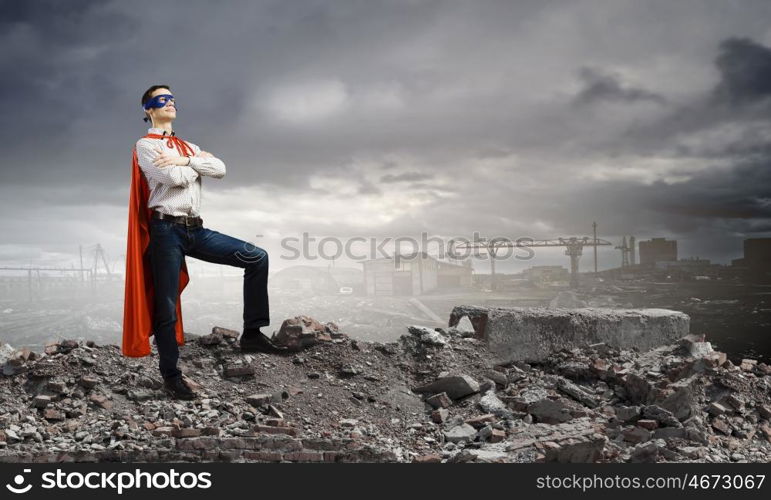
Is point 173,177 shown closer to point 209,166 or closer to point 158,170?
point 158,170

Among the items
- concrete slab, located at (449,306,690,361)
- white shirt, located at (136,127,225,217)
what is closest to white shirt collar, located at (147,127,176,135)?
white shirt, located at (136,127,225,217)

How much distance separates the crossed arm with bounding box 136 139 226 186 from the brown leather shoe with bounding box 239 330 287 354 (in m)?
1.68

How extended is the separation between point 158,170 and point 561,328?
497 cm

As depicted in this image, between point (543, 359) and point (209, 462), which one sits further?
point (543, 359)

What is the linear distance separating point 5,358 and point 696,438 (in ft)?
21.3

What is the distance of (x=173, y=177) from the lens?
15.3 feet

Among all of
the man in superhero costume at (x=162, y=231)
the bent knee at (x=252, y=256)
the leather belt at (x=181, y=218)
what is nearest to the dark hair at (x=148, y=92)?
the man in superhero costume at (x=162, y=231)

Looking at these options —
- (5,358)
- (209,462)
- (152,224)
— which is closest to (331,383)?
(209,462)

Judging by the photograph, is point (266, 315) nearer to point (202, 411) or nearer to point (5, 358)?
point (202, 411)

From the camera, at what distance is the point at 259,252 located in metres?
5.20

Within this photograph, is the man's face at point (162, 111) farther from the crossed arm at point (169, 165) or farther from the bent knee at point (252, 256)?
the bent knee at point (252, 256)

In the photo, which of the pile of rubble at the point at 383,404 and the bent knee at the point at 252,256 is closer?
the pile of rubble at the point at 383,404

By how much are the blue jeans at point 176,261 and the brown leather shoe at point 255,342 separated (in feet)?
1.99

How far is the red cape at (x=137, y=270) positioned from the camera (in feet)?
15.8
